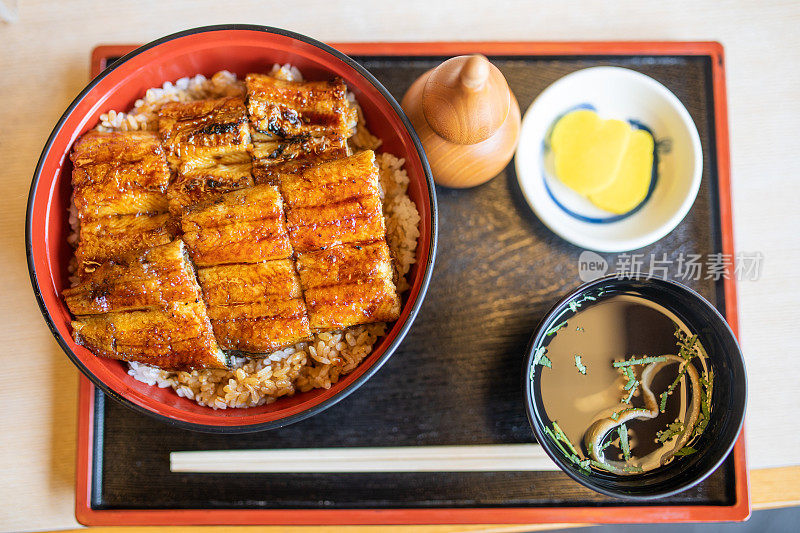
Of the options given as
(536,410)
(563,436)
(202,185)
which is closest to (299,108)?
(202,185)

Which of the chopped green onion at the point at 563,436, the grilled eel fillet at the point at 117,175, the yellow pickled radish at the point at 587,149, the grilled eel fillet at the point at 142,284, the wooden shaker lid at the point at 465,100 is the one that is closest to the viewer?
the wooden shaker lid at the point at 465,100

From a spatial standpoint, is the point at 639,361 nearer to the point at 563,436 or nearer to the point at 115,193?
the point at 563,436

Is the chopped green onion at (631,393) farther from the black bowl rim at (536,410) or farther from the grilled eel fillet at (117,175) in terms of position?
the grilled eel fillet at (117,175)

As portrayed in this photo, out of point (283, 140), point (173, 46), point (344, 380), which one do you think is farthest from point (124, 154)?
point (344, 380)

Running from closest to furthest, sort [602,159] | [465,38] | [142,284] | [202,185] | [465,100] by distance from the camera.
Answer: [465,100]
[142,284]
[202,185]
[602,159]
[465,38]

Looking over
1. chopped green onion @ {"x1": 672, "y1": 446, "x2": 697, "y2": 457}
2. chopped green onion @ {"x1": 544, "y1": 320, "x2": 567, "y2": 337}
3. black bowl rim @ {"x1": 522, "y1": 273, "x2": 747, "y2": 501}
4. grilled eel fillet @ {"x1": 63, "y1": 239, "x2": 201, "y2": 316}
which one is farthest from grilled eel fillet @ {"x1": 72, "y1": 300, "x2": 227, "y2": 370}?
chopped green onion @ {"x1": 672, "y1": 446, "x2": 697, "y2": 457}

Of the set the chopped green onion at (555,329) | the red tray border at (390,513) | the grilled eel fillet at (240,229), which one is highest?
the grilled eel fillet at (240,229)

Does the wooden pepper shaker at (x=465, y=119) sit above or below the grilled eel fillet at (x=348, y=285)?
above

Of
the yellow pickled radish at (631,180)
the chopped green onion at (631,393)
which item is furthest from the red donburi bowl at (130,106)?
the chopped green onion at (631,393)
